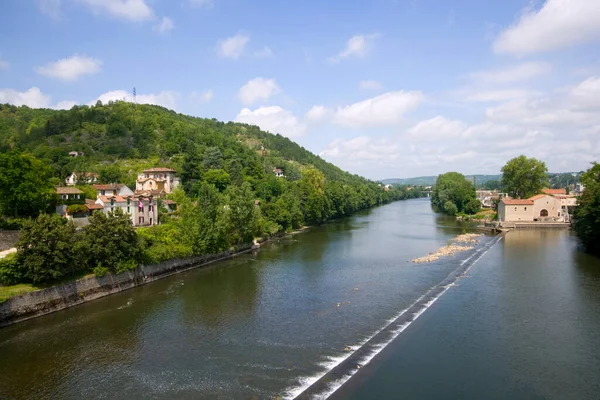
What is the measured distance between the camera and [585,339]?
21422 mm

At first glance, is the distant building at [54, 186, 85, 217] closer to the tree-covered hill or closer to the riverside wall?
the riverside wall

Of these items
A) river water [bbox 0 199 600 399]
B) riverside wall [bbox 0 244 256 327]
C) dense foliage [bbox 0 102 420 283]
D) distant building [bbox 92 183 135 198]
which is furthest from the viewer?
distant building [bbox 92 183 135 198]

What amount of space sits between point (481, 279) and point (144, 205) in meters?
35.0

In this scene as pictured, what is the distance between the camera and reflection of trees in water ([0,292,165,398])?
18.0 meters

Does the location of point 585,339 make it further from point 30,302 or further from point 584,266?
point 30,302

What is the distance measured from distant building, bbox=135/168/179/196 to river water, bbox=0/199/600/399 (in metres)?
28.5

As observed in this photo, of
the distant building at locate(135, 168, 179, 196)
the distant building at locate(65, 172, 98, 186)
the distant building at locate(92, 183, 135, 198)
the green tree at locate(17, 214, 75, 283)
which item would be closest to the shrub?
the green tree at locate(17, 214, 75, 283)

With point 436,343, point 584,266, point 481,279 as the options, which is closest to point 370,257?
point 481,279

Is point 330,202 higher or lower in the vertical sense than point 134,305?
higher

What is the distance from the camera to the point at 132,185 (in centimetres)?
6334

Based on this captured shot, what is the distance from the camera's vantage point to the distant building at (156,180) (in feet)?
204

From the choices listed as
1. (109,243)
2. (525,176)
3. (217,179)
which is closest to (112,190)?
(217,179)

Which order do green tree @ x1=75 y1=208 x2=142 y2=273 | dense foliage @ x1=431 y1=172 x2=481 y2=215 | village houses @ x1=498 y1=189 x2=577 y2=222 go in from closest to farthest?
green tree @ x1=75 y1=208 x2=142 y2=273
village houses @ x1=498 y1=189 x2=577 y2=222
dense foliage @ x1=431 y1=172 x2=481 y2=215

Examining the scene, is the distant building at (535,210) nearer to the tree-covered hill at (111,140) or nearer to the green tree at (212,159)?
the tree-covered hill at (111,140)
